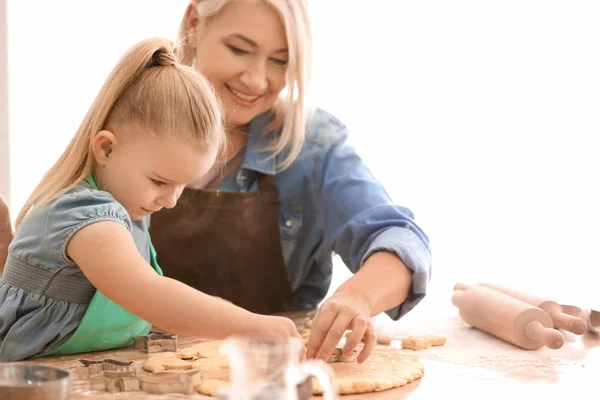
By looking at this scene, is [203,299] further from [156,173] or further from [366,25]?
[366,25]

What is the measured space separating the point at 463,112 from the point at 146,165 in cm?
133

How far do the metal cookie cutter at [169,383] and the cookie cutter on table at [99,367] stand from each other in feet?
0.18

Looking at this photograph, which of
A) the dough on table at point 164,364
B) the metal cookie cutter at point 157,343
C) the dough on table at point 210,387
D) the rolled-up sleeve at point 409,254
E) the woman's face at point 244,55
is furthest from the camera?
the woman's face at point 244,55

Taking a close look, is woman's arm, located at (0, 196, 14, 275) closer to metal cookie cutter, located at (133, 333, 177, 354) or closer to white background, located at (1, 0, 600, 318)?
metal cookie cutter, located at (133, 333, 177, 354)

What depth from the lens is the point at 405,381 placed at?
107 centimetres

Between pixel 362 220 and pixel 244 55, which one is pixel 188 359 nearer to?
pixel 362 220

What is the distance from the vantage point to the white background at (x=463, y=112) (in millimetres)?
2148

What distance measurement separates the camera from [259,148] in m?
1.62

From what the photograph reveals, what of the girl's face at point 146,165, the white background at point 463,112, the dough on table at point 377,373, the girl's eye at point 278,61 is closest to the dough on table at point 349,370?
the dough on table at point 377,373

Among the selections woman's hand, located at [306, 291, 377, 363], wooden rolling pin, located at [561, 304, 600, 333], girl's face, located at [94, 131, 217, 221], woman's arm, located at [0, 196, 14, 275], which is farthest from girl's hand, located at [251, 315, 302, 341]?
wooden rolling pin, located at [561, 304, 600, 333]

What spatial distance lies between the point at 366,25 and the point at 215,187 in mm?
952

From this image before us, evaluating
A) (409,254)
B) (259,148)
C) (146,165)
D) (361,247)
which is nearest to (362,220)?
(361,247)

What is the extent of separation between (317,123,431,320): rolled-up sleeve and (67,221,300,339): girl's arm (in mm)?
395

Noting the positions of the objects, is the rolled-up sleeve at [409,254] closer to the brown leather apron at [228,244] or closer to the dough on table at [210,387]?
the brown leather apron at [228,244]
